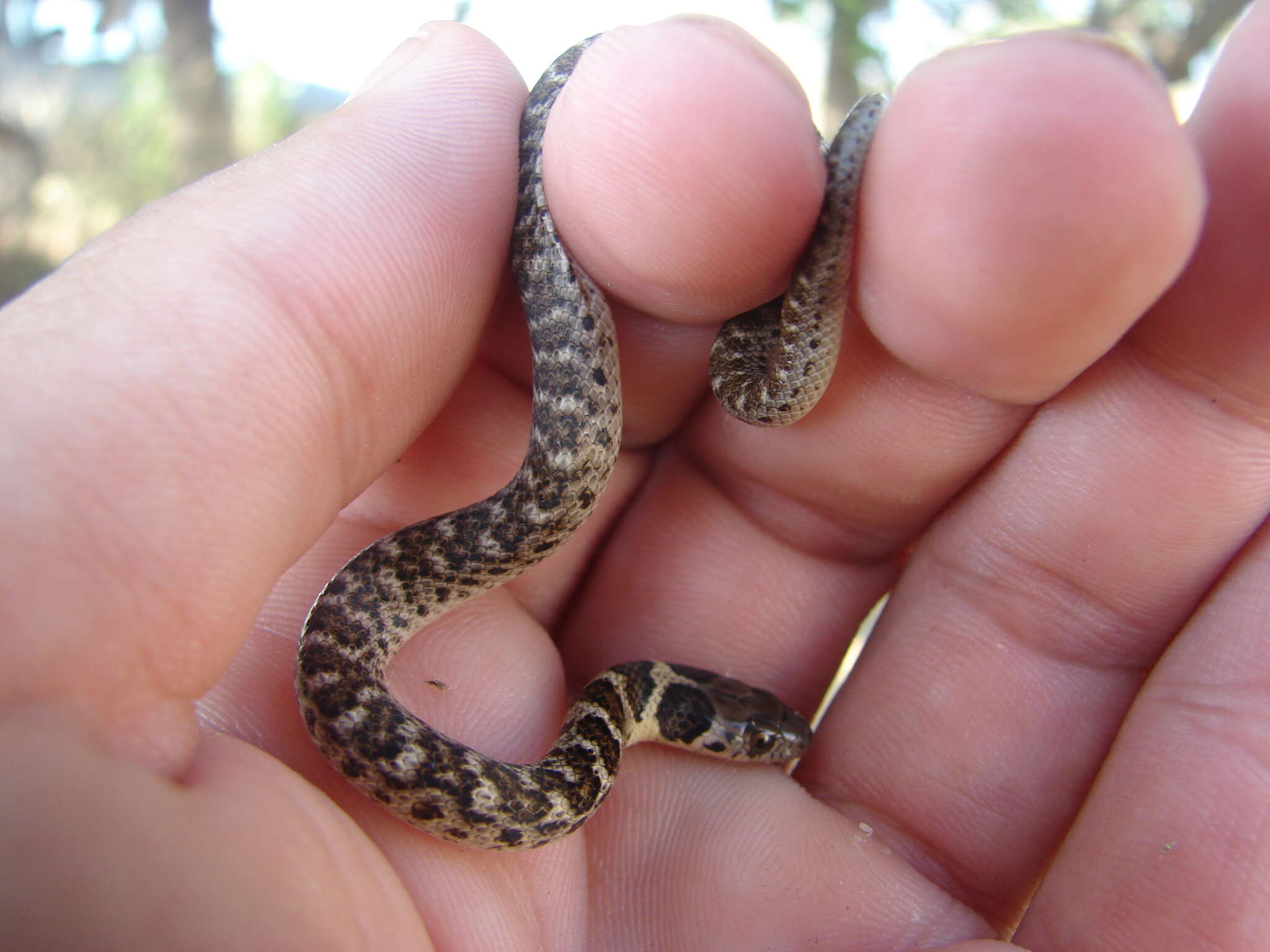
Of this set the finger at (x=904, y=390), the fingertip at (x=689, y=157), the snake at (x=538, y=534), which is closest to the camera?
the finger at (x=904, y=390)

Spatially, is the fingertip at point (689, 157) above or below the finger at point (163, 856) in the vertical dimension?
above

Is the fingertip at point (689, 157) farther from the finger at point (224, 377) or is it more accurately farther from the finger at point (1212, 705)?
the finger at point (1212, 705)

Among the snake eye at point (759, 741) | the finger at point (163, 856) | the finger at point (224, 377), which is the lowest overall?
the snake eye at point (759, 741)

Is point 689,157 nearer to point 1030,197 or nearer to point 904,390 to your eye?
point 1030,197

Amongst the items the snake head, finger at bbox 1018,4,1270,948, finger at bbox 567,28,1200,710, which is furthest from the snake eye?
finger at bbox 1018,4,1270,948

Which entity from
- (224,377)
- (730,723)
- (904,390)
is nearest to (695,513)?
(730,723)

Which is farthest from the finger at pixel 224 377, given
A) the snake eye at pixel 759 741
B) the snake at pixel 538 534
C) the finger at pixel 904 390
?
the snake eye at pixel 759 741
